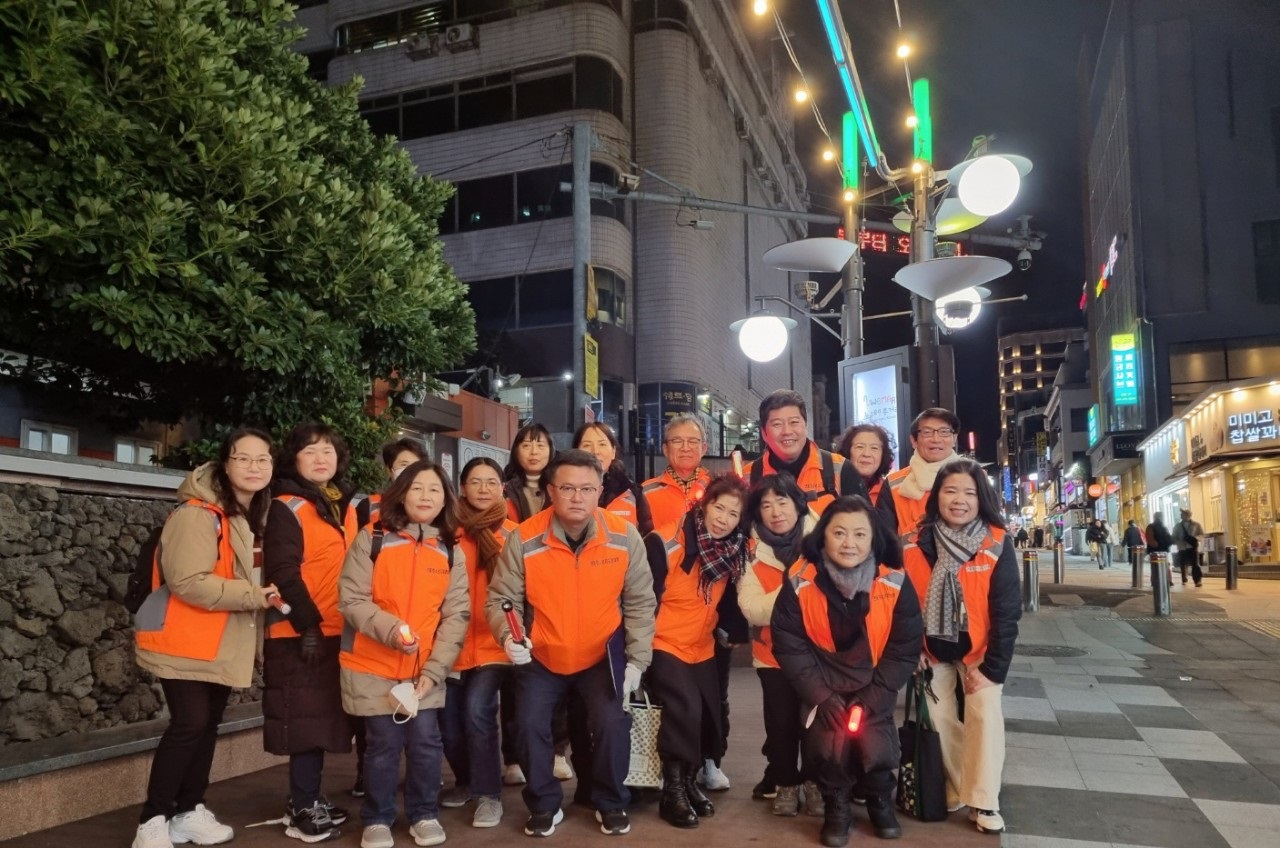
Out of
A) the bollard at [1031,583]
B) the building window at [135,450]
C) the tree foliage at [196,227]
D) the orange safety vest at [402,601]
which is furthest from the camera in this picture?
the bollard at [1031,583]

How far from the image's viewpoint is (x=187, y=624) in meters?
4.27

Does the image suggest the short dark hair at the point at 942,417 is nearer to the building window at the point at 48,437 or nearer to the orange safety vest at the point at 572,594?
the orange safety vest at the point at 572,594

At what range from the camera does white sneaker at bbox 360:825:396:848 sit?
4199mm

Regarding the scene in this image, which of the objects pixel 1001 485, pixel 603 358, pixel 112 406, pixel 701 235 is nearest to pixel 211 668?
pixel 112 406

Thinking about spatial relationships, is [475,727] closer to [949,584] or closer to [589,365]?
[949,584]

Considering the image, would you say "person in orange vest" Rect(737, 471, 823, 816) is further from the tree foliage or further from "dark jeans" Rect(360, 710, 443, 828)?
the tree foliage

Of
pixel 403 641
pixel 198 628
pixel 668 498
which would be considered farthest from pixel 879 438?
pixel 198 628

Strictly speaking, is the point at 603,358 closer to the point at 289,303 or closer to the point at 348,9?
the point at 348,9

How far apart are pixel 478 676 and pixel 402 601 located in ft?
2.16

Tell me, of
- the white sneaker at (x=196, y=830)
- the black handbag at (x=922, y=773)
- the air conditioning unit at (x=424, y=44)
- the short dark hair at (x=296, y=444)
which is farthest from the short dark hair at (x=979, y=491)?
the air conditioning unit at (x=424, y=44)

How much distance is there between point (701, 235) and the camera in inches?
1310

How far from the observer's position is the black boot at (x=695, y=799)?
4707mm

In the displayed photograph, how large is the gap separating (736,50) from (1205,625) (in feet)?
114

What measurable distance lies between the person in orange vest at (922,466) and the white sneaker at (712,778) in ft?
5.79
